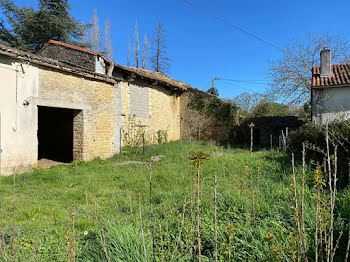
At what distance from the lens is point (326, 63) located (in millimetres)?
12594

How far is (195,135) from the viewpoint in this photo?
15844 mm

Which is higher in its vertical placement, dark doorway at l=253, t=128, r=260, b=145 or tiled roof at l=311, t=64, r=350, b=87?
tiled roof at l=311, t=64, r=350, b=87

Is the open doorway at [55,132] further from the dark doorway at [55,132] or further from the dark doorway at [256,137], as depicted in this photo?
the dark doorway at [256,137]

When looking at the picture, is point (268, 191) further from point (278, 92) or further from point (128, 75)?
point (278, 92)

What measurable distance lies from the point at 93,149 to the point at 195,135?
8301 mm

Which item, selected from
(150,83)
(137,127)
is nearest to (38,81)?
(137,127)

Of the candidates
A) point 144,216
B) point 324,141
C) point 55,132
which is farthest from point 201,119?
point 144,216

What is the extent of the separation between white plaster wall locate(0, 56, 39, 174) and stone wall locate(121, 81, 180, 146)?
14.7 feet

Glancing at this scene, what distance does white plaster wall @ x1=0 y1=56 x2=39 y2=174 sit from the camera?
635 centimetres

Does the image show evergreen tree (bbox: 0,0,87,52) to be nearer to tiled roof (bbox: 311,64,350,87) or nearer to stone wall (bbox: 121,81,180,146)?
stone wall (bbox: 121,81,180,146)

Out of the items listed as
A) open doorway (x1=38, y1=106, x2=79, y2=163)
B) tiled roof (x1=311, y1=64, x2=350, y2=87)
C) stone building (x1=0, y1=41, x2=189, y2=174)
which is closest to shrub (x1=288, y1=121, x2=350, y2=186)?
tiled roof (x1=311, y1=64, x2=350, y2=87)

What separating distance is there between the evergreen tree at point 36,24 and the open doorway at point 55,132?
8.51m

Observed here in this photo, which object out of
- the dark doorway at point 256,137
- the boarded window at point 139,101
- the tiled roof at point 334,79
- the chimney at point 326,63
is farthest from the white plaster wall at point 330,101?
the boarded window at point 139,101

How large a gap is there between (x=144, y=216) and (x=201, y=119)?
487 inches
